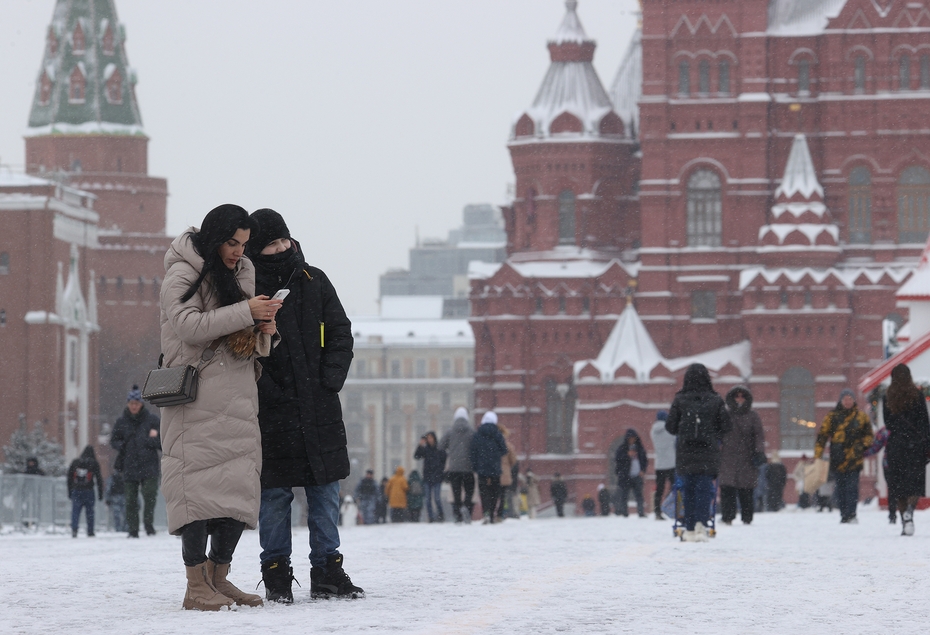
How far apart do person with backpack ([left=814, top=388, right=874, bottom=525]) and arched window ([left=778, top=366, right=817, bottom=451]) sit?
40009 millimetres

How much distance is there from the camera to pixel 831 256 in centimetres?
6288

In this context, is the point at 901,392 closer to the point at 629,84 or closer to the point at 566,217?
the point at 566,217

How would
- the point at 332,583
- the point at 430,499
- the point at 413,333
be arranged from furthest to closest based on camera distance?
the point at 413,333 → the point at 430,499 → the point at 332,583

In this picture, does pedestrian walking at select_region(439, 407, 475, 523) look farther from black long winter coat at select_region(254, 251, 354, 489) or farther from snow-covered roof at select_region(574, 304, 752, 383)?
snow-covered roof at select_region(574, 304, 752, 383)

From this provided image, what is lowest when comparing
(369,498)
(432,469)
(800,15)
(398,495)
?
(369,498)

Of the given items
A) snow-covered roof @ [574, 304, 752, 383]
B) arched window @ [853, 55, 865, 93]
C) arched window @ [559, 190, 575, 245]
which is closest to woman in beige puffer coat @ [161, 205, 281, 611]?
snow-covered roof @ [574, 304, 752, 383]

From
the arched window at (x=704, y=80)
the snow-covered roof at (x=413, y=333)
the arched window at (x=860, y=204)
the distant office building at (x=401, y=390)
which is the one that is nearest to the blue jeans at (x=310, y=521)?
the arched window at (x=704, y=80)

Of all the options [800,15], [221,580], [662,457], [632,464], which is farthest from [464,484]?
[800,15]

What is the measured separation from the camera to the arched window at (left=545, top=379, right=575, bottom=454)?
66.8m


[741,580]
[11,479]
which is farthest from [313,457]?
[11,479]

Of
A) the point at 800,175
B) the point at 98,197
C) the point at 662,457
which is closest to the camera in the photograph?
the point at 662,457

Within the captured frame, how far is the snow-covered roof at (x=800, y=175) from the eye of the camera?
6288cm

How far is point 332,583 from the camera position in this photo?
9867mm

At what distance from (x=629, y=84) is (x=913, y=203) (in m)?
13.6
